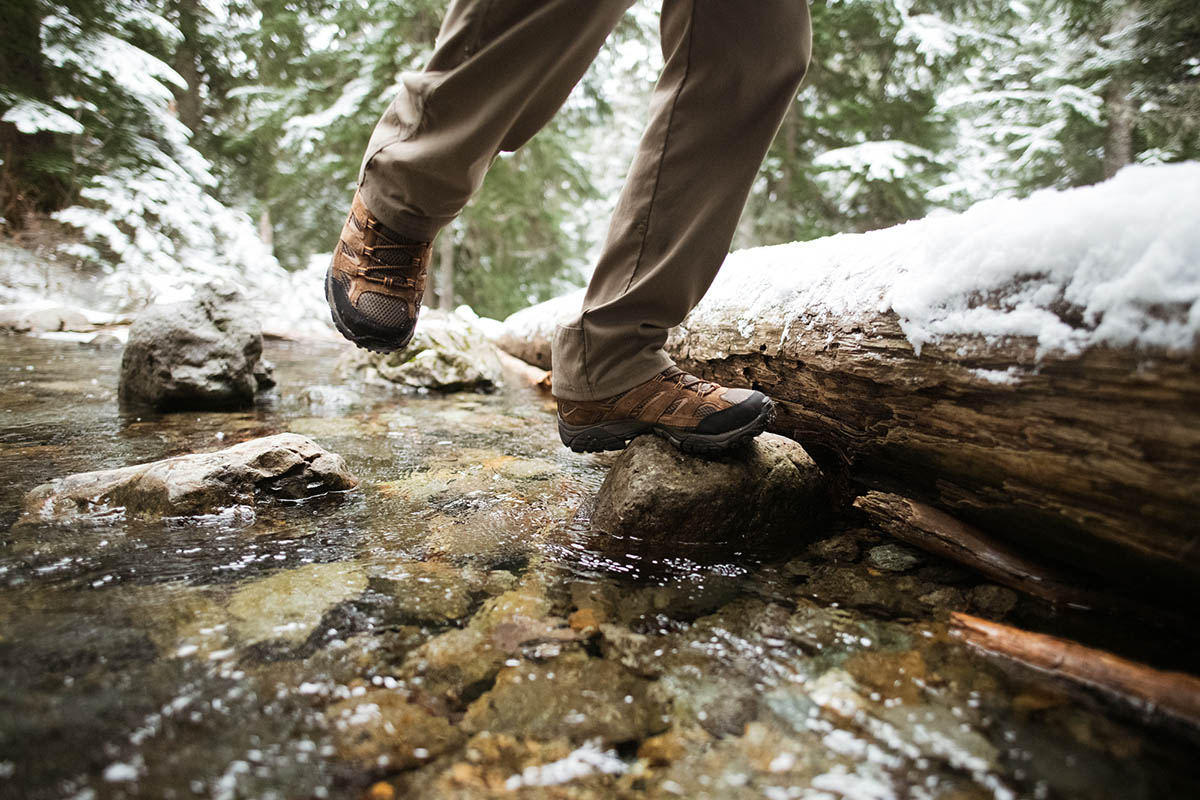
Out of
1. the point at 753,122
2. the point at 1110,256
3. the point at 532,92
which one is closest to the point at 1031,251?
the point at 1110,256

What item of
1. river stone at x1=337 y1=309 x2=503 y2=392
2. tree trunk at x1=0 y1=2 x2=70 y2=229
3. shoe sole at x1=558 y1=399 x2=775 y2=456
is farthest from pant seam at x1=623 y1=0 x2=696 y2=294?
tree trunk at x1=0 y1=2 x2=70 y2=229

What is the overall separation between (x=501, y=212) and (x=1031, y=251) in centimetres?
972

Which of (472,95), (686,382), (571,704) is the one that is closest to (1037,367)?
(686,382)

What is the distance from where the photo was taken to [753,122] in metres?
1.52

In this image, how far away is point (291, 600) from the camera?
1190 mm

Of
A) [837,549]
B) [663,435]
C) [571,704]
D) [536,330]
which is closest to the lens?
[571,704]

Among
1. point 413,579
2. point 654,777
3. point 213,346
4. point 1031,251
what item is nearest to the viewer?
point 654,777

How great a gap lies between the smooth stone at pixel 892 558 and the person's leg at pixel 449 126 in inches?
59.9

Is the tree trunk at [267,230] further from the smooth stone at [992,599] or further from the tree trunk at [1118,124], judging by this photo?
the tree trunk at [1118,124]

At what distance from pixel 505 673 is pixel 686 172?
1307mm

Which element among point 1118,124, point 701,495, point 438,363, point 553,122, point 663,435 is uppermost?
point 1118,124

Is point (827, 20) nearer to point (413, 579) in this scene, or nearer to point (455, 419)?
point (455, 419)

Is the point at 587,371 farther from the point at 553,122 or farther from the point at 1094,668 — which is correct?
the point at 553,122

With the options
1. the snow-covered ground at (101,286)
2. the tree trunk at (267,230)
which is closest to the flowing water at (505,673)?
the snow-covered ground at (101,286)
